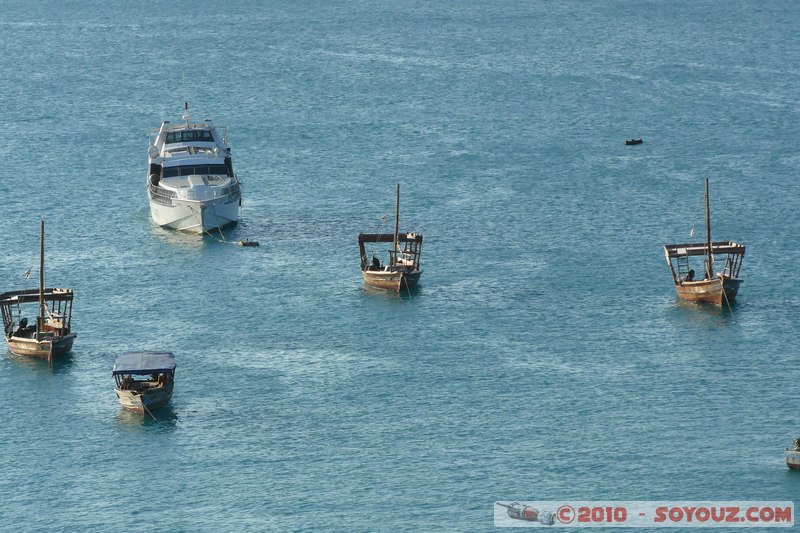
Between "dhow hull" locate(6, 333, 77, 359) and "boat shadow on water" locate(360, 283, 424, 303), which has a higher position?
"boat shadow on water" locate(360, 283, 424, 303)

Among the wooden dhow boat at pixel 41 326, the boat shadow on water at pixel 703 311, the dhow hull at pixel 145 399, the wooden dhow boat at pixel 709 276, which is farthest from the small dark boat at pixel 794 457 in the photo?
the wooden dhow boat at pixel 41 326

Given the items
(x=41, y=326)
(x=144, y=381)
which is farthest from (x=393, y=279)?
(x=41, y=326)

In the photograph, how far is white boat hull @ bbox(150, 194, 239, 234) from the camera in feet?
614

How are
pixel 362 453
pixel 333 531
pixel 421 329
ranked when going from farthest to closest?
pixel 421 329, pixel 362 453, pixel 333 531

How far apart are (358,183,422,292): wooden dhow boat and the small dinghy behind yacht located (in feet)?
70.3

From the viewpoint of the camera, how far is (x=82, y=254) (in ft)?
606

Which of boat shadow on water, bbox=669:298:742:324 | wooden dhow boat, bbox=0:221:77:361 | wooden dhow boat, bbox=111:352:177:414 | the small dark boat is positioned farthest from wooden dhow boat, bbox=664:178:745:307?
wooden dhow boat, bbox=0:221:77:361

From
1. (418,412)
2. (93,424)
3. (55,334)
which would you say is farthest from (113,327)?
(418,412)

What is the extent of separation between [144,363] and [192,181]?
166ft

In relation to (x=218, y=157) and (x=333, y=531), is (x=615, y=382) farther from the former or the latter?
(x=218, y=157)

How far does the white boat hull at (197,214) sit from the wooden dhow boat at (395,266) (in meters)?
20.9

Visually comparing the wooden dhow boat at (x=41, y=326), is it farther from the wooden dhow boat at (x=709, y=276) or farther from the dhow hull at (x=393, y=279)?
the wooden dhow boat at (x=709, y=276)

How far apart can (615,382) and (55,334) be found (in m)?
47.9

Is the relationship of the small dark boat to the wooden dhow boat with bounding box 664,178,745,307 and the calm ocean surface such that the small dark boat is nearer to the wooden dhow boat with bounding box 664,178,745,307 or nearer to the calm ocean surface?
the calm ocean surface
